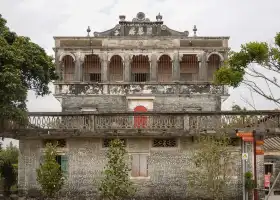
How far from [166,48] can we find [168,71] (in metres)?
1.78

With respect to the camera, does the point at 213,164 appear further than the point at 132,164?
No

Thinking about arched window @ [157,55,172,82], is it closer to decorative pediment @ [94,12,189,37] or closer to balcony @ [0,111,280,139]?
decorative pediment @ [94,12,189,37]

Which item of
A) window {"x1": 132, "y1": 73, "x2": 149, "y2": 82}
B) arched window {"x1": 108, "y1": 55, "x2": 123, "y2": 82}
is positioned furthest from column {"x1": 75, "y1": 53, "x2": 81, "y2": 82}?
window {"x1": 132, "y1": 73, "x2": 149, "y2": 82}

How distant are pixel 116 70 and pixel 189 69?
4610 millimetres

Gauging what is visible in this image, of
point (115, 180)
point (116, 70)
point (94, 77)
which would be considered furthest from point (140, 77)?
point (115, 180)

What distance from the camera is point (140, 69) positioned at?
32750mm

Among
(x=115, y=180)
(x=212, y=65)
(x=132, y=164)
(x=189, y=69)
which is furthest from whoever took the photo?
(x=189, y=69)

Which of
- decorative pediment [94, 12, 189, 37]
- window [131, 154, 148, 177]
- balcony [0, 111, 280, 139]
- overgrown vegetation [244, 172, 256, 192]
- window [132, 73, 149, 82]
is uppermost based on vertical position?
decorative pediment [94, 12, 189, 37]

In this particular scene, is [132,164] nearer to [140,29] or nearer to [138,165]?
[138,165]

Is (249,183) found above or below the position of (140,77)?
below

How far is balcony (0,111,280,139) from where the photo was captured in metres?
23.0

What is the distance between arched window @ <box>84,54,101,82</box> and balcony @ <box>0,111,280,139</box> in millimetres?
9124

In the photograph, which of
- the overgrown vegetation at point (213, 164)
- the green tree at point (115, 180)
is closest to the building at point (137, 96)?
the overgrown vegetation at point (213, 164)

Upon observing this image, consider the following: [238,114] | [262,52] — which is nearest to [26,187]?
[238,114]
